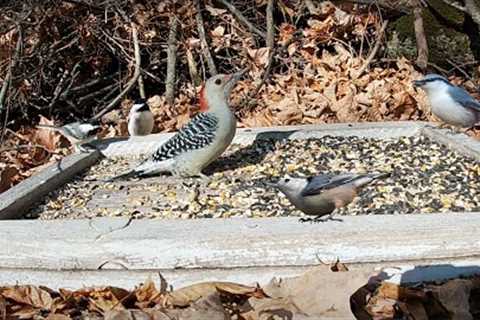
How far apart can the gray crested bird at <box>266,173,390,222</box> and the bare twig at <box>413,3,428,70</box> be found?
10.3 ft

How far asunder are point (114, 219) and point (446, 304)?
0.90 metres

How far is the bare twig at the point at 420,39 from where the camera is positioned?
196 inches

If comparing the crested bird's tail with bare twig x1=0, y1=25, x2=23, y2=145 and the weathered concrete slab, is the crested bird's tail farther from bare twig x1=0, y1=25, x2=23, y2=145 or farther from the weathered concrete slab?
bare twig x1=0, y1=25, x2=23, y2=145

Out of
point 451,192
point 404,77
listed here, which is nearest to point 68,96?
point 404,77

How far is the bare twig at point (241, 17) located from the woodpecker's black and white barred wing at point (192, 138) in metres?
2.48

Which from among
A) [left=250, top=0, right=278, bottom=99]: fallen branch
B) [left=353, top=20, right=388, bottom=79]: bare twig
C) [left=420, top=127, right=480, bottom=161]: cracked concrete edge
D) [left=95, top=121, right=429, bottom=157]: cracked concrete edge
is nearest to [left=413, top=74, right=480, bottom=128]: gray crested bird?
[left=420, top=127, right=480, bottom=161]: cracked concrete edge

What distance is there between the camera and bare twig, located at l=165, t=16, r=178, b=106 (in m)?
5.36

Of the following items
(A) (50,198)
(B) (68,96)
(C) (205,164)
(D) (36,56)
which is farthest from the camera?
(B) (68,96)

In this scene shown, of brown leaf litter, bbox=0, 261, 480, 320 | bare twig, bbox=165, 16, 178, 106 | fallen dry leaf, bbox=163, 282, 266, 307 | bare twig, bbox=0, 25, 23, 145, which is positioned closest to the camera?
brown leaf litter, bbox=0, 261, 480, 320

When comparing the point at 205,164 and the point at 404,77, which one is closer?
the point at 205,164

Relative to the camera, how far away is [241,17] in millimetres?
5406

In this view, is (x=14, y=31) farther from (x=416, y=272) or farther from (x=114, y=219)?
(x=416, y=272)

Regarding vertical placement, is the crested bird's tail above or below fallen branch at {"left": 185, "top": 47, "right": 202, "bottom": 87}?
above

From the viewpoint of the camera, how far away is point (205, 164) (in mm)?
2969
